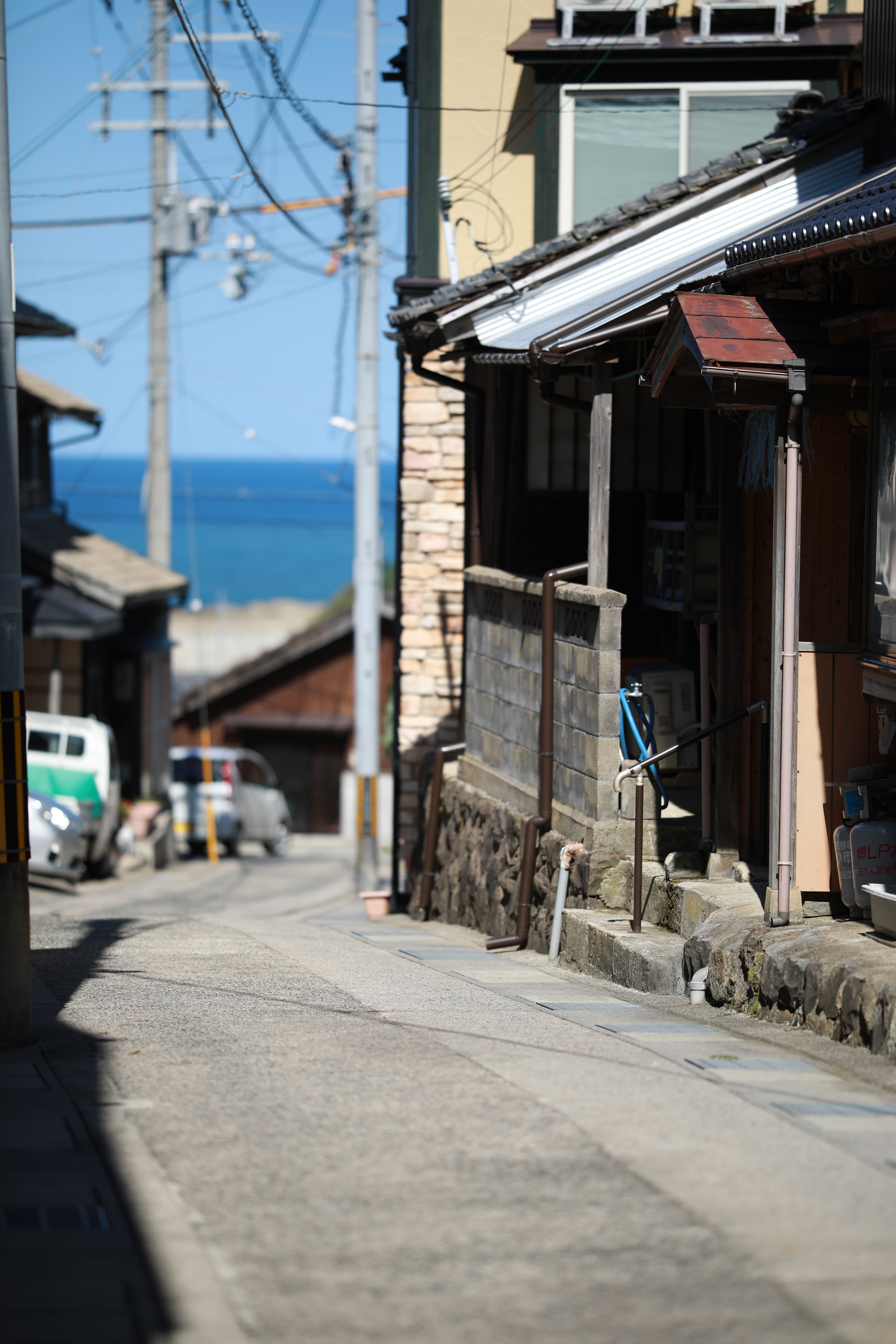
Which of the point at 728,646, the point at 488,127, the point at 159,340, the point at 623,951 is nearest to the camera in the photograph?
the point at 623,951

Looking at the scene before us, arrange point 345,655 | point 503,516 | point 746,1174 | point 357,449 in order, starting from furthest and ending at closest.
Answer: point 345,655
point 357,449
point 503,516
point 746,1174

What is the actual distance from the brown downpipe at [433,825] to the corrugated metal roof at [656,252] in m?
4.33

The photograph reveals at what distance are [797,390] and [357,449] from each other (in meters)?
13.5

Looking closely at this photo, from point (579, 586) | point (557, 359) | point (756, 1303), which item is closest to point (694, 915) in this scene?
point (579, 586)

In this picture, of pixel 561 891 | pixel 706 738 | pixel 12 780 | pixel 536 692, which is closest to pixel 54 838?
pixel 536 692

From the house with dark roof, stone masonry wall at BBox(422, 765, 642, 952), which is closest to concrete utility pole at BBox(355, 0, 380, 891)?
stone masonry wall at BBox(422, 765, 642, 952)

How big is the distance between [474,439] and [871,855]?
23.8 feet

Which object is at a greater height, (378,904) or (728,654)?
(728,654)

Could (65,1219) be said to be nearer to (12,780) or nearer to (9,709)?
(12,780)

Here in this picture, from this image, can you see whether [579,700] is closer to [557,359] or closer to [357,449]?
[557,359]

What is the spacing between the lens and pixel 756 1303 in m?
3.71

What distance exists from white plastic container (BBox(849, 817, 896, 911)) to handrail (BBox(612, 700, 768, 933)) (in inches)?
53.8

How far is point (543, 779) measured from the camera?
1073cm

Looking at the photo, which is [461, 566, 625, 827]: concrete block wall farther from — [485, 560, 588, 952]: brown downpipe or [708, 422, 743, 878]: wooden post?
[708, 422, 743, 878]: wooden post
